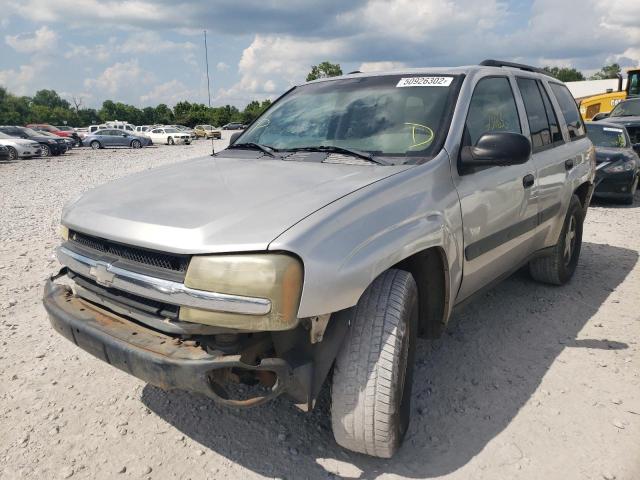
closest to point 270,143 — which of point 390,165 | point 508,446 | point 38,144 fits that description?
point 390,165

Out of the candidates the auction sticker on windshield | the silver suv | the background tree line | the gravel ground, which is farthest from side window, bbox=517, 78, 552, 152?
the background tree line

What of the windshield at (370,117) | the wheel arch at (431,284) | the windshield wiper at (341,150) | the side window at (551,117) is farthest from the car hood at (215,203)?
the side window at (551,117)

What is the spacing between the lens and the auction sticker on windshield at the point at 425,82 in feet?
10.0

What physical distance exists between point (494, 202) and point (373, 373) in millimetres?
1385

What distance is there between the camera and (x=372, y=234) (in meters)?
2.12

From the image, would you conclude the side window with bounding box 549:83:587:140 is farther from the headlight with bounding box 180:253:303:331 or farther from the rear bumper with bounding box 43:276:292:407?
the rear bumper with bounding box 43:276:292:407

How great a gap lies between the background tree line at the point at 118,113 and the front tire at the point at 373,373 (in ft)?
187

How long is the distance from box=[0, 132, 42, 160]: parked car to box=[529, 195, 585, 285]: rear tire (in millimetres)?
21218

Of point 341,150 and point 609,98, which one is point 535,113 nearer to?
point 341,150

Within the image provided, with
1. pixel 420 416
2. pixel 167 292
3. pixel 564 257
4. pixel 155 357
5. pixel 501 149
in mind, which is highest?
pixel 501 149

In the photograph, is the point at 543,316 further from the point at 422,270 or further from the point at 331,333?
the point at 331,333

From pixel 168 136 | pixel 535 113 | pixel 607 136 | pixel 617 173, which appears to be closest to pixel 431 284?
pixel 535 113

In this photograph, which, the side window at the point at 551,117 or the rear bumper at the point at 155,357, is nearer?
the rear bumper at the point at 155,357

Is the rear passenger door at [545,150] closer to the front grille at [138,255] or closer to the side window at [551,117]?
the side window at [551,117]
